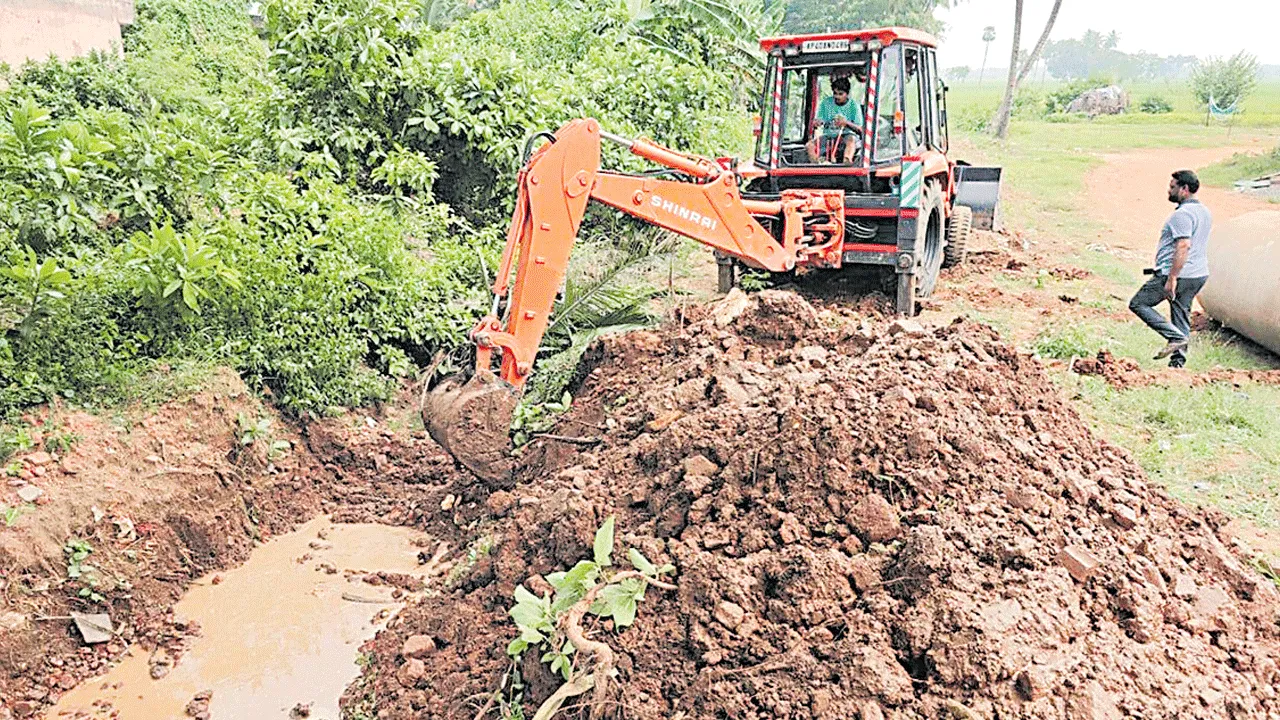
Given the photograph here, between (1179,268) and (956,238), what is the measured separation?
3.53 m

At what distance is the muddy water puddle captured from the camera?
462cm

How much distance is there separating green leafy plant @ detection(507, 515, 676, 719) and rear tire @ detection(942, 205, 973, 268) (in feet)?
27.4

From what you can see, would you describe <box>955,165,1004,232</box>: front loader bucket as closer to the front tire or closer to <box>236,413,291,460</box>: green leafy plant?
the front tire

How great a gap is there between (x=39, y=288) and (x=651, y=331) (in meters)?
→ 3.64

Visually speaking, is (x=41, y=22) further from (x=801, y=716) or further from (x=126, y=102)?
(x=801, y=716)

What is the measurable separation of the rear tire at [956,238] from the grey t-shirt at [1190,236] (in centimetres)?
325

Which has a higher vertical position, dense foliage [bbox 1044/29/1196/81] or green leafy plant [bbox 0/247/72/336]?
green leafy plant [bbox 0/247/72/336]

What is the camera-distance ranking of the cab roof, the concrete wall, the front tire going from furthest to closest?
the concrete wall, the front tire, the cab roof

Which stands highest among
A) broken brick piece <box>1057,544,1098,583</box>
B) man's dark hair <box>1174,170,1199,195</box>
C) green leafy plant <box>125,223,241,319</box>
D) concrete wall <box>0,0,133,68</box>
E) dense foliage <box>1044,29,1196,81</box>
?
concrete wall <box>0,0,133,68</box>

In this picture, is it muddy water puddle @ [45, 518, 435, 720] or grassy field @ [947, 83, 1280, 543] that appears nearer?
muddy water puddle @ [45, 518, 435, 720]

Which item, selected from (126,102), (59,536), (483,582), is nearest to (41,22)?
(126,102)

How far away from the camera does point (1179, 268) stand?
7.76m

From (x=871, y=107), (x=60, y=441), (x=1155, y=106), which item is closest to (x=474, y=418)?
(x=60, y=441)

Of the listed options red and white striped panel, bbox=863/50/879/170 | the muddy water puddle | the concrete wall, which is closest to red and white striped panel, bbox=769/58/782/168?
red and white striped panel, bbox=863/50/879/170
